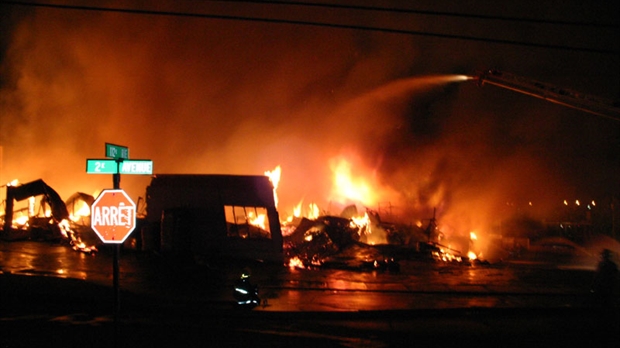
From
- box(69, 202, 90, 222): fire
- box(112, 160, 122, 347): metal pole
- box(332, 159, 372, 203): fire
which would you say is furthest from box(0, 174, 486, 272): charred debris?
box(332, 159, 372, 203): fire

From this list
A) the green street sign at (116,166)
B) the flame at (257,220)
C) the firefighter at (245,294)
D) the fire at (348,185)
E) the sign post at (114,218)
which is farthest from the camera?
the fire at (348,185)

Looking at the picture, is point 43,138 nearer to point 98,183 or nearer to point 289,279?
point 98,183

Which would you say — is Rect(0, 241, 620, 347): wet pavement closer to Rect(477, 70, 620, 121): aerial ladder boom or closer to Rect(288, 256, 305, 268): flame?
Rect(288, 256, 305, 268): flame

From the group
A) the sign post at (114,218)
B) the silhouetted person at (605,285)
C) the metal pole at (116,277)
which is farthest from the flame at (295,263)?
the sign post at (114,218)

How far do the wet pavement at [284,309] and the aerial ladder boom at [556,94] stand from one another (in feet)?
31.4

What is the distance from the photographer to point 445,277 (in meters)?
17.3

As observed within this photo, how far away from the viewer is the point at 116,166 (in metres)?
7.73

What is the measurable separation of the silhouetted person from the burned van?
10.8 metres

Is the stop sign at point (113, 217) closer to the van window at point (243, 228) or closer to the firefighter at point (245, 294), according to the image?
the firefighter at point (245, 294)

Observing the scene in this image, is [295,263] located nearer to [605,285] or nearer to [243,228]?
[243,228]

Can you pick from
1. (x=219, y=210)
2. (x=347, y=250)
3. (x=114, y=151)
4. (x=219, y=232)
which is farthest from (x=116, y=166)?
(x=347, y=250)

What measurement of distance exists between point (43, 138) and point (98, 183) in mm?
4422

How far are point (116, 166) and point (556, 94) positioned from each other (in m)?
21.5

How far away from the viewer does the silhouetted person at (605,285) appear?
41.8ft
